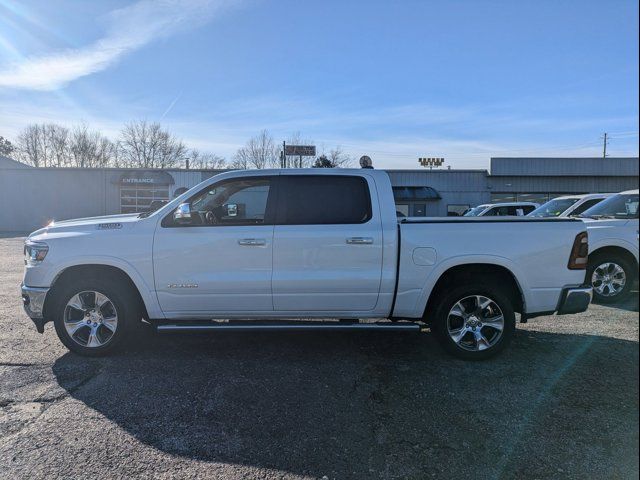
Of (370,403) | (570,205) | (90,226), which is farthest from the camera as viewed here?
(570,205)

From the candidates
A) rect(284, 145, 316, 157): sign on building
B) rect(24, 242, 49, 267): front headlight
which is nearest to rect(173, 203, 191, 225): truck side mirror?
rect(24, 242, 49, 267): front headlight

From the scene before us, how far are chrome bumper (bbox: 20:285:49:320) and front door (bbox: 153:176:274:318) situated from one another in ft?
3.92

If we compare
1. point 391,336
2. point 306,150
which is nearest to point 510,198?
point 306,150

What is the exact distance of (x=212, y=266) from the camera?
190 inches

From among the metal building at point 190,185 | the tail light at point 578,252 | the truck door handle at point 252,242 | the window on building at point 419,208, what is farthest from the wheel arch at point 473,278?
the window on building at point 419,208

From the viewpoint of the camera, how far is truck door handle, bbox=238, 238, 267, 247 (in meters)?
4.79

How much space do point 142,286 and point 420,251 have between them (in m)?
2.91

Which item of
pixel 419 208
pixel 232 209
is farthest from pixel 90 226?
pixel 419 208

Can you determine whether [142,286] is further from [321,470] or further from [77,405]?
[321,470]

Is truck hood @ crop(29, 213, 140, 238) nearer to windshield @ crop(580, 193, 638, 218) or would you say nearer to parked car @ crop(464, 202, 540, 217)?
windshield @ crop(580, 193, 638, 218)

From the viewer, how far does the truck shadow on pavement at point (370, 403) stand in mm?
3141

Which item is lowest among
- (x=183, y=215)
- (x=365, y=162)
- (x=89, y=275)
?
(x=89, y=275)

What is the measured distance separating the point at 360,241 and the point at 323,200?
0.63 meters

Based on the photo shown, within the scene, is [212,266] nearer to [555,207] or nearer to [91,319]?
[91,319]
